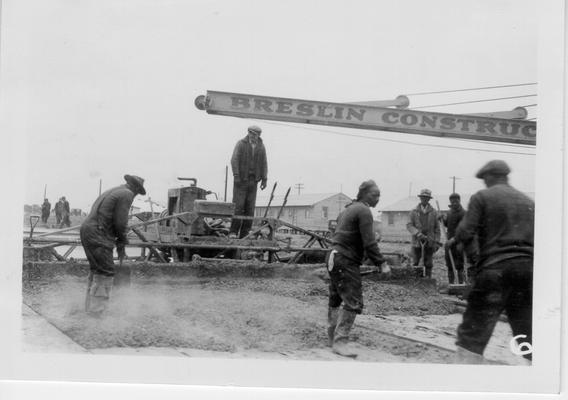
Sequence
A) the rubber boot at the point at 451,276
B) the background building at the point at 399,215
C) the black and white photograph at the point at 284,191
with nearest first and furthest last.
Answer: the black and white photograph at the point at 284,191, the background building at the point at 399,215, the rubber boot at the point at 451,276

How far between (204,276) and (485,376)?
10.0ft

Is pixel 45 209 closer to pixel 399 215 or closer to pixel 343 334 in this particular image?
pixel 343 334

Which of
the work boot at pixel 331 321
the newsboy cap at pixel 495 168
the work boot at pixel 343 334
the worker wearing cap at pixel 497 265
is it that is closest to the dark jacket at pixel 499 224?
the worker wearing cap at pixel 497 265

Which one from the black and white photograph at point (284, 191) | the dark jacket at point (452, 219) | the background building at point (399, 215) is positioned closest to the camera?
the black and white photograph at point (284, 191)

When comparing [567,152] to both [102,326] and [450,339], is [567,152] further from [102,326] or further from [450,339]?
[102,326]

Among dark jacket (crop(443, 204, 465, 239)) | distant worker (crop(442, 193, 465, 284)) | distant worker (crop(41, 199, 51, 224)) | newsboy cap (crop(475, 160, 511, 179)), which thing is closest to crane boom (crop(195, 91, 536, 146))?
newsboy cap (crop(475, 160, 511, 179))

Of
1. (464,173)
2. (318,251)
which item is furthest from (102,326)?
(318,251)

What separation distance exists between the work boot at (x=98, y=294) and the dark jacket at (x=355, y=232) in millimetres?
1813

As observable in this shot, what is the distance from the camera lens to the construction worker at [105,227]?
452cm

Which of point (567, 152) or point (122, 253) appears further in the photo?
point (122, 253)

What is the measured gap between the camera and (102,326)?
13.6 ft

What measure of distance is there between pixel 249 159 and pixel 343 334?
1816 mm

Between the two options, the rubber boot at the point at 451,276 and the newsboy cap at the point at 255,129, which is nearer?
the newsboy cap at the point at 255,129

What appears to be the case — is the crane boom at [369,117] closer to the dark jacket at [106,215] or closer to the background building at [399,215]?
the background building at [399,215]
